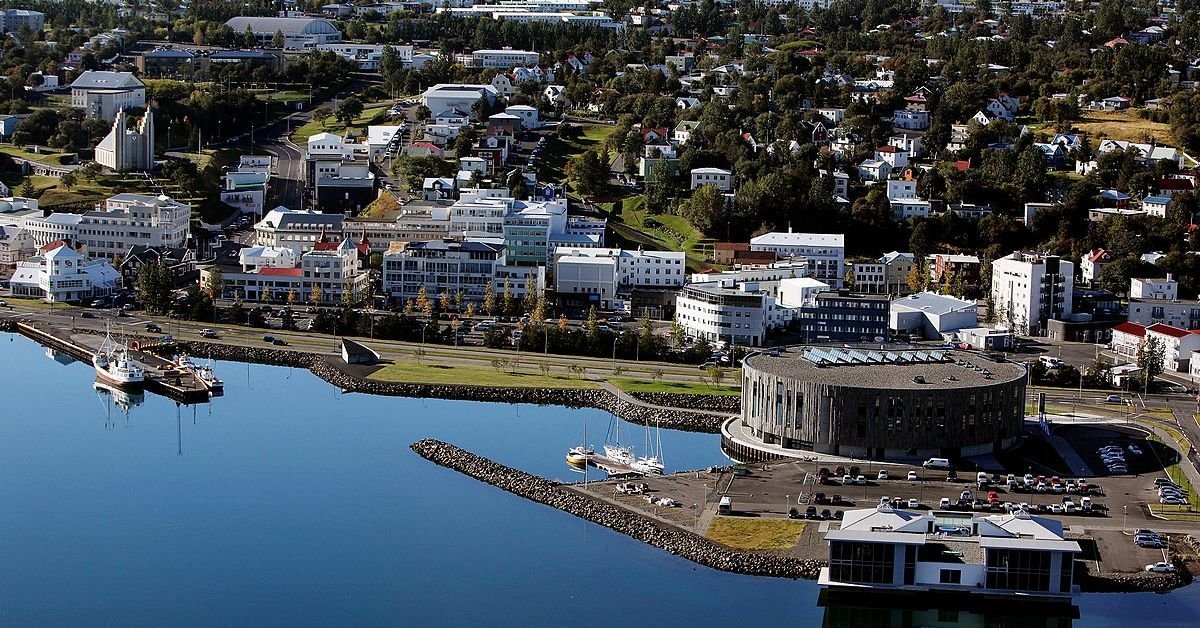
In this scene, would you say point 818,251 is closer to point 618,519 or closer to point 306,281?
point 306,281

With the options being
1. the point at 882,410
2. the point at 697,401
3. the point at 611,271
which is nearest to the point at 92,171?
the point at 611,271

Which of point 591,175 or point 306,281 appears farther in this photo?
point 591,175

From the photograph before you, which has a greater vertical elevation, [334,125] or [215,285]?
[334,125]

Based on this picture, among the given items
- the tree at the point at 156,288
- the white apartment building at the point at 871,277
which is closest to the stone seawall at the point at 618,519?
the tree at the point at 156,288

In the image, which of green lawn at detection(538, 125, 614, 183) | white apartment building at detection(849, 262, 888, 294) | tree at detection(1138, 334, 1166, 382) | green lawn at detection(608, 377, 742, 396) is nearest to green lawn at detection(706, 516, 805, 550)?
green lawn at detection(608, 377, 742, 396)

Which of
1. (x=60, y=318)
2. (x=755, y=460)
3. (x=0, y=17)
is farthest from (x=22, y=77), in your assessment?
(x=755, y=460)

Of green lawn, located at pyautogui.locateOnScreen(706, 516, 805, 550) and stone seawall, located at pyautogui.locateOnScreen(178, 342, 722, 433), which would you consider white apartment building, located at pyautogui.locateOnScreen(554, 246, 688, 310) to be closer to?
stone seawall, located at pyautogui.locateOnScreen(178, 342, 722, 433)
